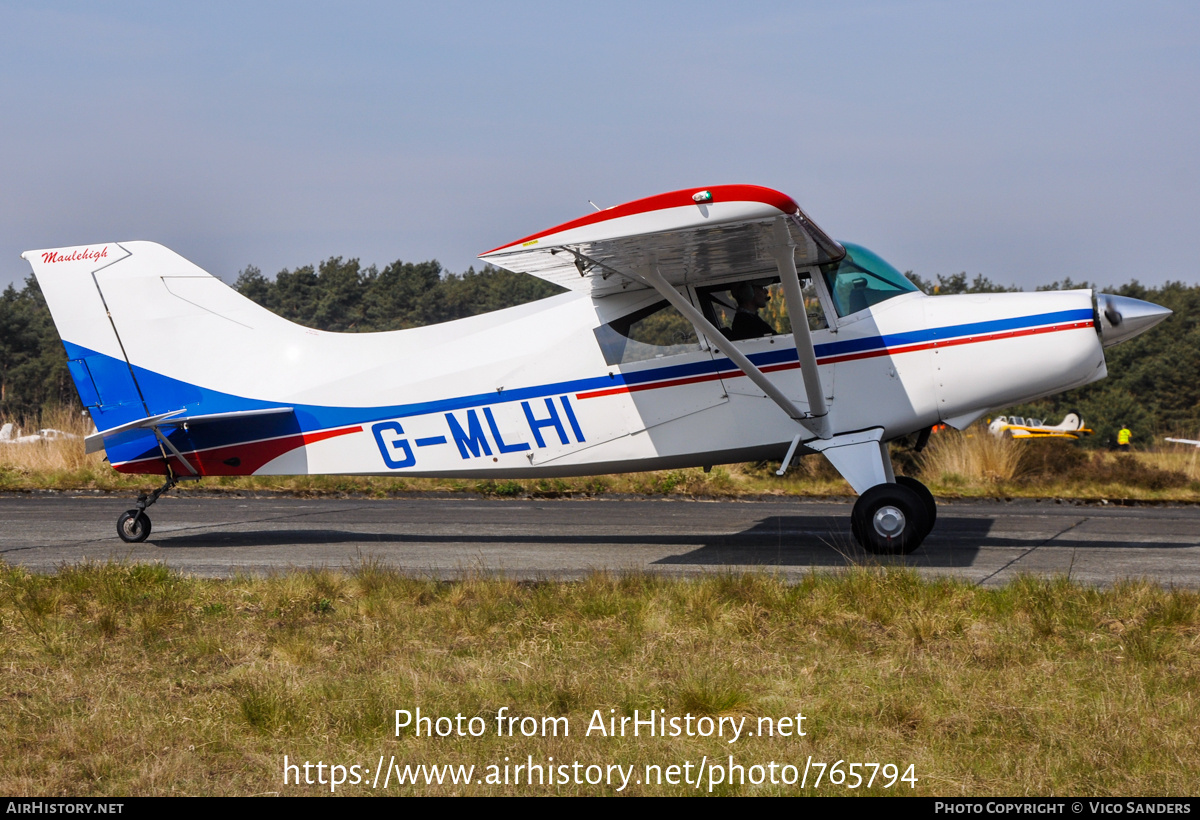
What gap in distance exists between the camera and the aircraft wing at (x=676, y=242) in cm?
679

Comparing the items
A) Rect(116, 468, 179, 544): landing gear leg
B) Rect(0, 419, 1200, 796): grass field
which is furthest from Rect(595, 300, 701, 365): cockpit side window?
Rect(116, 468, 179, 544): landing gear leg

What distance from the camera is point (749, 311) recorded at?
888 centimetres

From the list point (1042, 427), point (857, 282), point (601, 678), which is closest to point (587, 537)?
point (857, 282)

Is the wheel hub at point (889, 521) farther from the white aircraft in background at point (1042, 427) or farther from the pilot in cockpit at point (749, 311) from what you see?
the white aircraft in background at point (1042, 427)

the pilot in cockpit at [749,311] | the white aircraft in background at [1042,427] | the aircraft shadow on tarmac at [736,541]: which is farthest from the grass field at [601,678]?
the white aircraft in background at [1042,427]

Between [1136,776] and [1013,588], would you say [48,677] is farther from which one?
[1013,588]

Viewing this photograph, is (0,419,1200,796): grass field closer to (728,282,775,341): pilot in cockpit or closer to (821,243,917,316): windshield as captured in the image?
(728,282,775,341): pilot in cockpit

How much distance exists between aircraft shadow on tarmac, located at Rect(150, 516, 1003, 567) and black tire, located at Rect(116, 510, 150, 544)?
0.58ft

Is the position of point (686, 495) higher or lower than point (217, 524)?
lower

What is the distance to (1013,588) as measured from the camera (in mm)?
6121

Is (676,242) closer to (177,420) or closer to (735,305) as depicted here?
(735,305)

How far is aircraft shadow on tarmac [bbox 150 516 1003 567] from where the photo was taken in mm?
8516

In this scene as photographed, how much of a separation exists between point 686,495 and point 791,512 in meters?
3.02

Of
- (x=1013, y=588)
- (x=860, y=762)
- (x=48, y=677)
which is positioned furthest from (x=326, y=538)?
(x=860, y=762)
